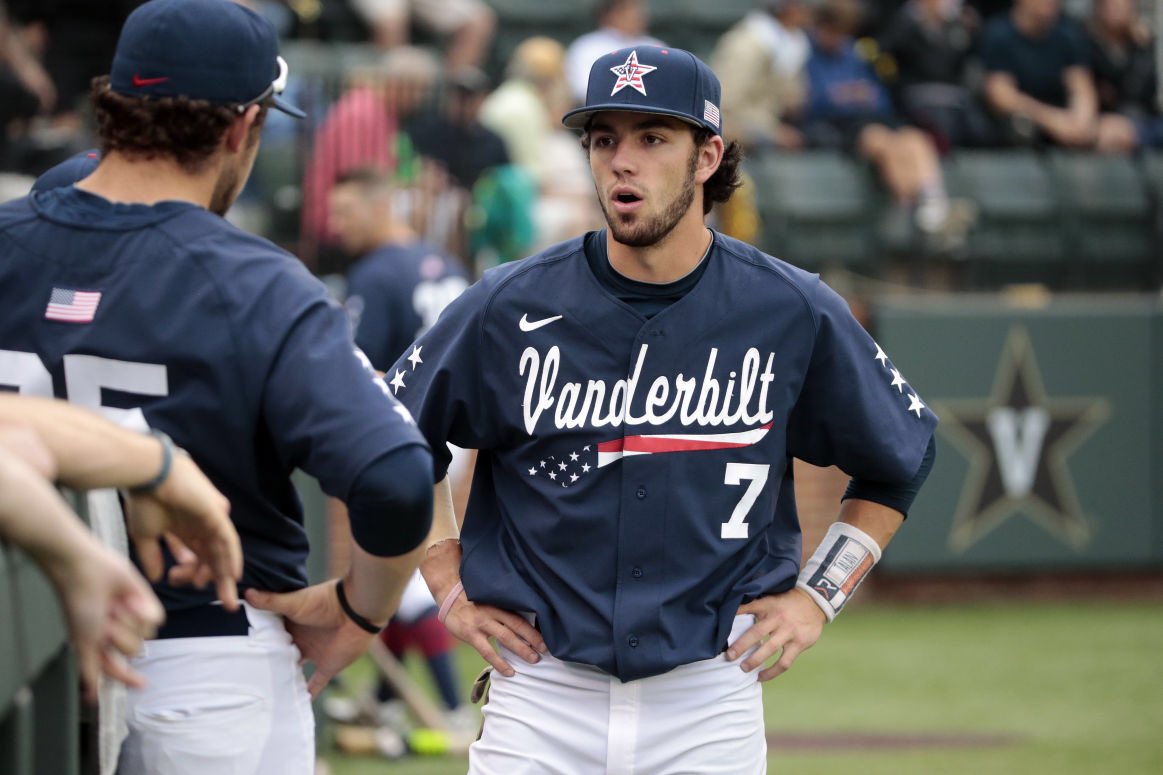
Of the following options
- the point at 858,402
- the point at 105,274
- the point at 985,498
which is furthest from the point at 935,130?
the point at 105,274

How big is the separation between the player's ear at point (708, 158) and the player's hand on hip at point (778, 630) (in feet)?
2.95

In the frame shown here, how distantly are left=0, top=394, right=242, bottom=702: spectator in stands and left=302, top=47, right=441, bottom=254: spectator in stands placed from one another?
22.0ft

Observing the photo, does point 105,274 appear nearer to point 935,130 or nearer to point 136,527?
point 136,527

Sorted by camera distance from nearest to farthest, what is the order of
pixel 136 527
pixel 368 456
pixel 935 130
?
pixel 136 527 → pixel 368 456 → pixel 935 130

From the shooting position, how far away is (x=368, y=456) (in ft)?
8.25

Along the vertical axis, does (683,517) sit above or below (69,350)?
below

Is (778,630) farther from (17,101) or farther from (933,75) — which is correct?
(933,75)

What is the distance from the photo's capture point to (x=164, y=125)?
270 centimetres

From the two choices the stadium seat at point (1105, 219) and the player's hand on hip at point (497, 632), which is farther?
the stadium seat at point (1105, 219)

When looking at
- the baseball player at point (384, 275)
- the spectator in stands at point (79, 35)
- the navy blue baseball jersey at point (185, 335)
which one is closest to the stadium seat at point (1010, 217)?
the baseball player at point (384, 275)

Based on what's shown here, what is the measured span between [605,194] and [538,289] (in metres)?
0.25

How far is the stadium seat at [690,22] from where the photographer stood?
13484 mm

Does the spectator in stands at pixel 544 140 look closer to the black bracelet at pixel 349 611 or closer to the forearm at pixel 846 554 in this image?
the forearm at pixel 846 554

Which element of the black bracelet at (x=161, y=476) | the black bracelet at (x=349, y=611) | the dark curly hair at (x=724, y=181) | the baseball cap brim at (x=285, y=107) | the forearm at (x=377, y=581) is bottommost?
the black bracelet at (x=349, y=611)
